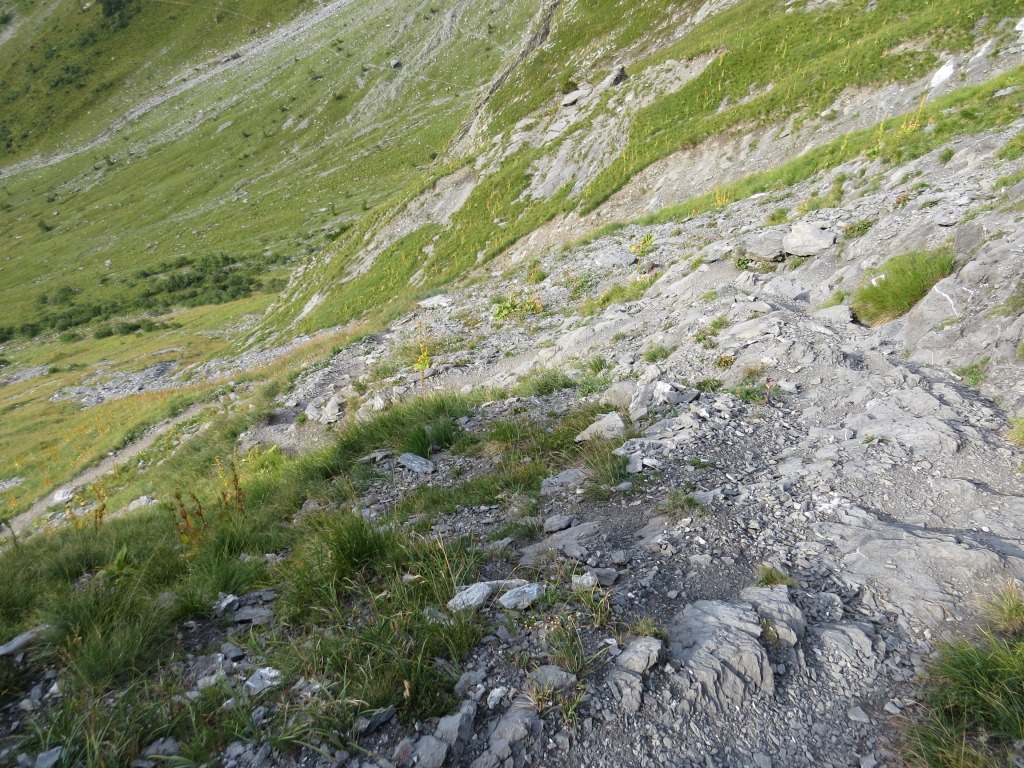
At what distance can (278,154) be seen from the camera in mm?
118938

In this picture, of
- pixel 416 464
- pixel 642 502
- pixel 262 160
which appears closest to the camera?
pixel 642 502

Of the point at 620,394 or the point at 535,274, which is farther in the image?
the point at 535,274

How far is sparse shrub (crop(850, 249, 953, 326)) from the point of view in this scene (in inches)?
316

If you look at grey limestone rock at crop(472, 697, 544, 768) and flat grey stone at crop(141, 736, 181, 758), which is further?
flat grey stone at crop(141, 736, 181, 758)

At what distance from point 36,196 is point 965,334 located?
176580 millimetres

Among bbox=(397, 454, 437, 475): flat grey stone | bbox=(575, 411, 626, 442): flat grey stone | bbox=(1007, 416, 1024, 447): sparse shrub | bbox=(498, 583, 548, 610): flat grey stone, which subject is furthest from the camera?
bbox=(397, 454, 437, 475): flat grey stone

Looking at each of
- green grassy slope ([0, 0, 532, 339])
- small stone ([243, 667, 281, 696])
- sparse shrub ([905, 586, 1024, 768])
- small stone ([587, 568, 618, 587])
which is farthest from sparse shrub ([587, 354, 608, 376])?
green grassy slope ([0, 0, 532, 339])

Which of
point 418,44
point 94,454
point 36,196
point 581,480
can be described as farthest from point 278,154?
point 581,480

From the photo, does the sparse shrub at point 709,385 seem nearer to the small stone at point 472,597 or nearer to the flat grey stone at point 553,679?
the small stone at point 472,597

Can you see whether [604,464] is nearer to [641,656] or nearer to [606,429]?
[606,429]

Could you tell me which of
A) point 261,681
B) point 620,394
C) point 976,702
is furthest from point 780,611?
point 620,394

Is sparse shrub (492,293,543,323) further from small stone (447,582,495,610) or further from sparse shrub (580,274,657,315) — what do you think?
small stone (447,582,495,610)

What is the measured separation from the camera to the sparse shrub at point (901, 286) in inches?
316

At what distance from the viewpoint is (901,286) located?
8.20m
